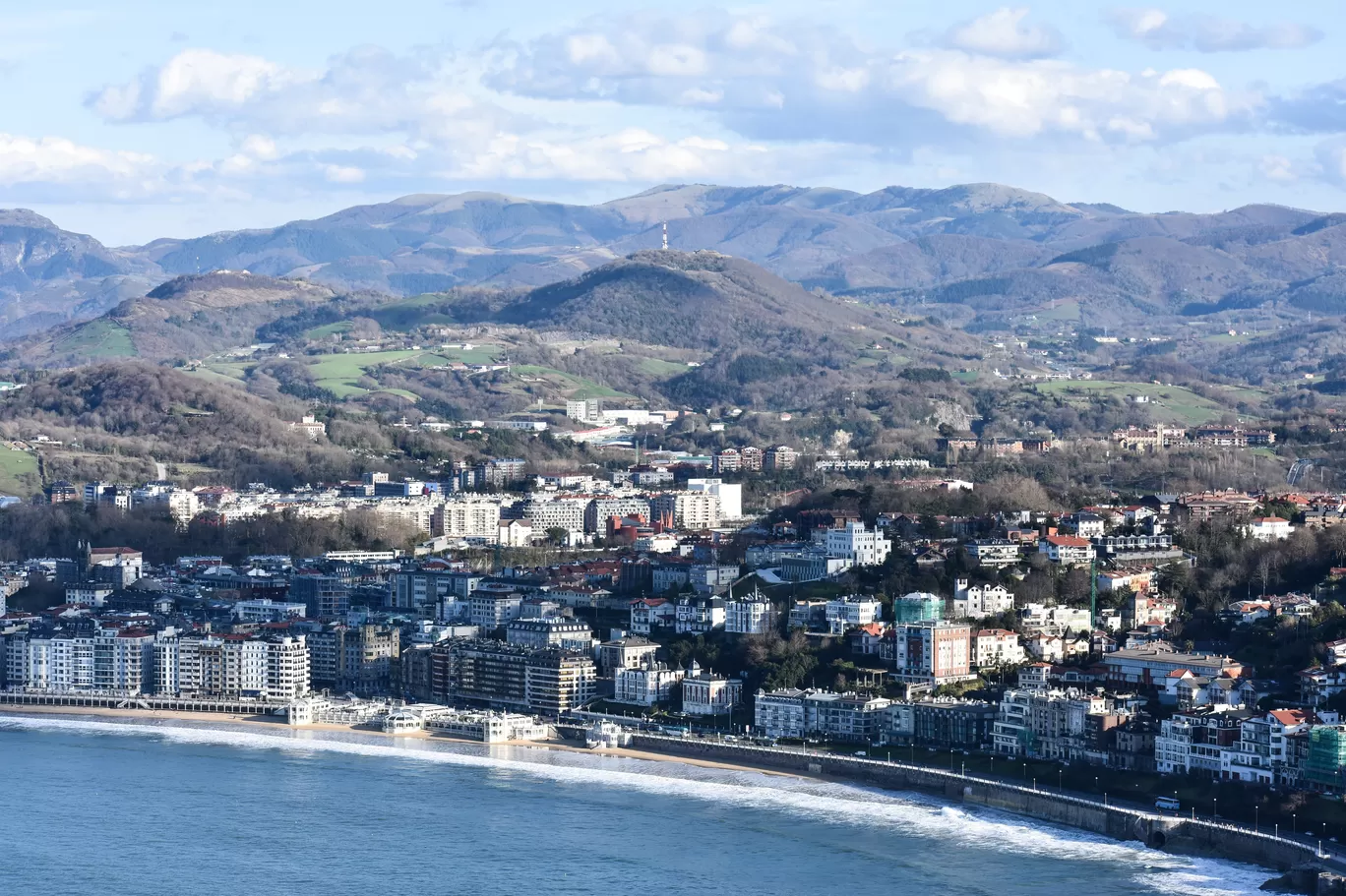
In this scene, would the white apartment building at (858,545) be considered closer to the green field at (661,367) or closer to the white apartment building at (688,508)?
the white apartment building at (688,508)

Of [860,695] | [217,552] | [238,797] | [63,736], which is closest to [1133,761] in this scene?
[860,695]

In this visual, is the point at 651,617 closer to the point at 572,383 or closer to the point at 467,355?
the point at 572,383

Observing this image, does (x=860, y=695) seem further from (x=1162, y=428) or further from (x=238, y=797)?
(x=1162, y=428)

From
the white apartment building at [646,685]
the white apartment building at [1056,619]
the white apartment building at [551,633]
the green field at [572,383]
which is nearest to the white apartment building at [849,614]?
the white apartment building at [1056,619]

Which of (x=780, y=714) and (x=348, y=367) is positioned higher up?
(x=348, y=367)

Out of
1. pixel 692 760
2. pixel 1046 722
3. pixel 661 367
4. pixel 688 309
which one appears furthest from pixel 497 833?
pixel 688 309

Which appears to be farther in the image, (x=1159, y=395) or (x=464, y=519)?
(x=1159, y=395)

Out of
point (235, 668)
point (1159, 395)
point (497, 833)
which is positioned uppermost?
point (1159, 395)
